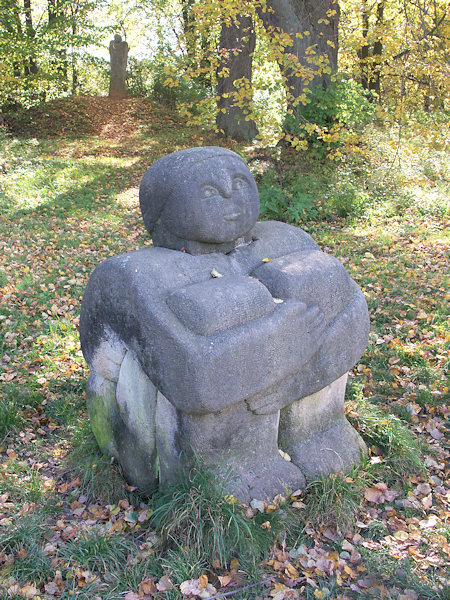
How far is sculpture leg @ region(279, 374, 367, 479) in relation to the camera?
3.50 m

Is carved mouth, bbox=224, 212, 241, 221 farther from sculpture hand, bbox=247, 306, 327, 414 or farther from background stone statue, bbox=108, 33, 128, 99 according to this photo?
background stone statue, bbox=108, 33, 128, 99

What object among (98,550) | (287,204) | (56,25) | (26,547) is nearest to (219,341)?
(98,550)

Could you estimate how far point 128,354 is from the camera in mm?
3277

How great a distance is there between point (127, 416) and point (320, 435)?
134cm

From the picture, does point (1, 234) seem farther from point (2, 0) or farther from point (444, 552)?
point (2, 0)

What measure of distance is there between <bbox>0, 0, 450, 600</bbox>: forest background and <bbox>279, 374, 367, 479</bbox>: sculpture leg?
118 mm

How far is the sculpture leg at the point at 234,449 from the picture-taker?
3037mm

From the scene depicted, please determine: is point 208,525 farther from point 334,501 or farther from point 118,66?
point 118,66

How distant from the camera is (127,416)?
3398 millimetres

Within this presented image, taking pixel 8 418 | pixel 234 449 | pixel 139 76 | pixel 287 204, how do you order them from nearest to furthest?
pixel 234 449
pixel 8 418
pixel 287 204
pixel 139 76

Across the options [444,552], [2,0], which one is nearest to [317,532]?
[444,552]

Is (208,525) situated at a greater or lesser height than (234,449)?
lesser

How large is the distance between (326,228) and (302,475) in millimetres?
5825

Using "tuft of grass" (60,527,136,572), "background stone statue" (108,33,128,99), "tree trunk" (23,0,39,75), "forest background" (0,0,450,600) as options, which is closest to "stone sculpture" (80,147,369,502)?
"forest background" (0,0,450,600)
